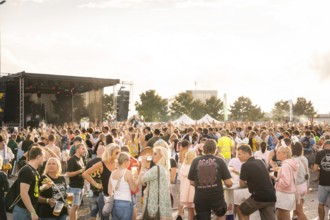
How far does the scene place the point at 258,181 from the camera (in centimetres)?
706

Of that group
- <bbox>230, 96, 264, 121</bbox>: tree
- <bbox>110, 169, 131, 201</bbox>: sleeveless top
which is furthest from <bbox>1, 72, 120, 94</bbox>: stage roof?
<bbox>230, 96, 264, 121</bbox>: tree

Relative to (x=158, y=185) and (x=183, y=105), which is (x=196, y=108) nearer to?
(x=183, y=105)

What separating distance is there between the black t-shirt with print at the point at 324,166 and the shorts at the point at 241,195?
1.79 m

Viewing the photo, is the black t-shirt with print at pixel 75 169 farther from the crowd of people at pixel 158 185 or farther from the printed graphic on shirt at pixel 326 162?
the printed graphic on shirt at pixel 326 162

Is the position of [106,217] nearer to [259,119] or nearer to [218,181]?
[218,181]

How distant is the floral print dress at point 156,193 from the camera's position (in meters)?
6.68

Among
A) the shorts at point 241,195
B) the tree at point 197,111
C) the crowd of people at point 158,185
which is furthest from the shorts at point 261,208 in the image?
the tree at point 197,111

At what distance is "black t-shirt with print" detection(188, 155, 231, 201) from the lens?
21.9 ft

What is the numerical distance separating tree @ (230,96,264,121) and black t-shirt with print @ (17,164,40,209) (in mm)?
101009

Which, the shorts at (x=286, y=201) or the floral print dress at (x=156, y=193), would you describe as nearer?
the floral print dress at (x=156, y=193)

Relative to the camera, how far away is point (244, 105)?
348ft

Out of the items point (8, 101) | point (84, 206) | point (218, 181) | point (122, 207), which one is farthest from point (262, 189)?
point (8, 101)

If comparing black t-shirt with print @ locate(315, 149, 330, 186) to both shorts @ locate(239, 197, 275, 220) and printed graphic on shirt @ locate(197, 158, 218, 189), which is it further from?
printed graphic on shirt @ locate(197, 158, 218, 189)

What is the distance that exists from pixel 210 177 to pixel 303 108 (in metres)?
108
